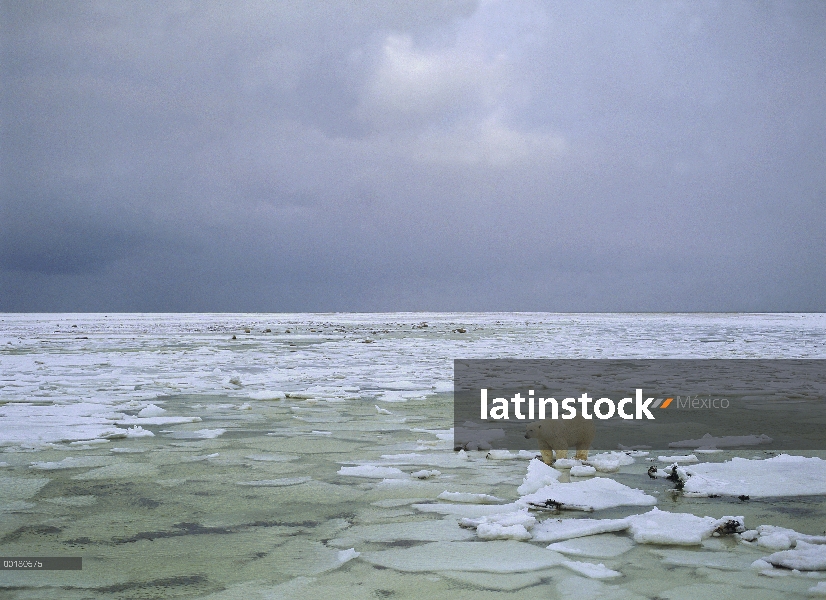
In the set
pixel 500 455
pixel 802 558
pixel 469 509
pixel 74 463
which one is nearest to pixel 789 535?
pixel 802 558

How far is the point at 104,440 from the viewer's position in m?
4.94

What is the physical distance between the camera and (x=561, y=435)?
13.9 ft

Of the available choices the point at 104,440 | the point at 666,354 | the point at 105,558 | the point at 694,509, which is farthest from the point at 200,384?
the point at 666,354

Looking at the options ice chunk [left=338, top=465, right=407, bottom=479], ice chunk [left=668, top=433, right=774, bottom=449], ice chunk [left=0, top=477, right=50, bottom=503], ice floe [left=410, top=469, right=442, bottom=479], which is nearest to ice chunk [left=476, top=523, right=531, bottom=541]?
ice floe [left=410, top=469, right=442, bottom=479]

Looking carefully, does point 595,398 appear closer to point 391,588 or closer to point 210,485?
point 210,485

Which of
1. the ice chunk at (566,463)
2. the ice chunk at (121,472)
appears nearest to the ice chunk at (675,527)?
the ice chunk at (566,463)

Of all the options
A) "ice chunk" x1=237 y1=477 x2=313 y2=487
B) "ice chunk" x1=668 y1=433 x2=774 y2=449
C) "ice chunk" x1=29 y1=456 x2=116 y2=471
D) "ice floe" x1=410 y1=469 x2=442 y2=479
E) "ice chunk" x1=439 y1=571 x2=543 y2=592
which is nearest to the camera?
"ice chunk" x1=439 y1=571 x2=543 y2=592

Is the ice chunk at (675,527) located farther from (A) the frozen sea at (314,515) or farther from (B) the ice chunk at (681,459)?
(B) the ice chunk at (681,459)

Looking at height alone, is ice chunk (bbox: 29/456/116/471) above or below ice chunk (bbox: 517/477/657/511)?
below

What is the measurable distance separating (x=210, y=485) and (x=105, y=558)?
1.12m

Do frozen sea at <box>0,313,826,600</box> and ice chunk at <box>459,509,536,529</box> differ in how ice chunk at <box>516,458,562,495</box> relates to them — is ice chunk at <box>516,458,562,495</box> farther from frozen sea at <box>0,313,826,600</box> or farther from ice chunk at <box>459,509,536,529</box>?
ice chunk at <box>459,509,536,529</box>

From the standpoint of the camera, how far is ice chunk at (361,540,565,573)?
2.49m

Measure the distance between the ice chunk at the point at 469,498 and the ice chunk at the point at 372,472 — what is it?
54cm

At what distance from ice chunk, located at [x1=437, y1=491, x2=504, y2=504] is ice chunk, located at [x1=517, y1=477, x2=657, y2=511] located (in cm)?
15
